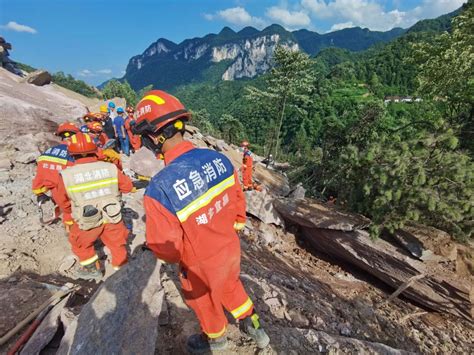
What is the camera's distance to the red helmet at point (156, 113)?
2.25 metres

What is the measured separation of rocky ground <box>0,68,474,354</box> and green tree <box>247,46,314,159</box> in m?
15.7

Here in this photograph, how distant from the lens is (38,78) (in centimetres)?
1474

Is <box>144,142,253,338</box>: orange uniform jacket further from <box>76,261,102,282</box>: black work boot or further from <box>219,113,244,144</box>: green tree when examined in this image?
<box>219,113,244,144</box>: green tree

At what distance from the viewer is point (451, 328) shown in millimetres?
5152

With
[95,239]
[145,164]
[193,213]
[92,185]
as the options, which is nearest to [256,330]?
[193,213]

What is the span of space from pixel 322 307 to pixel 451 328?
2.69 meters

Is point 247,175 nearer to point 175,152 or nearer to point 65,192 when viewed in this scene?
point 65,192

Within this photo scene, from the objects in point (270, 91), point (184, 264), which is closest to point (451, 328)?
point (184, 264)

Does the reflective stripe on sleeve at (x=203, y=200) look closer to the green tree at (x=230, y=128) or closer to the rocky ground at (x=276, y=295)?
the rocky ground at (x=276, y=295)

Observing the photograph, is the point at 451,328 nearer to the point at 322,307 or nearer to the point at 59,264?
the point at 322,307

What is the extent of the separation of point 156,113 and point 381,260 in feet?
19.7

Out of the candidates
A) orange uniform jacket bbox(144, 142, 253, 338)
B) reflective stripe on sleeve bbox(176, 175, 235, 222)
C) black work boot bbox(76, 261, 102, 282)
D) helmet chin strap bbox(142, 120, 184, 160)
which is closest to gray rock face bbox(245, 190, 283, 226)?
black work boot bbox(76, 261, 102, 282)

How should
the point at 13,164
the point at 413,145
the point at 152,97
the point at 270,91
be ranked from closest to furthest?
the point at 152,97 → the point at 413,145 → the point at 13,164 → the point at 270,91

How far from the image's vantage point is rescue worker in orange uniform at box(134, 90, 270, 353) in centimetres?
210
